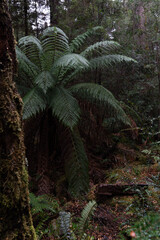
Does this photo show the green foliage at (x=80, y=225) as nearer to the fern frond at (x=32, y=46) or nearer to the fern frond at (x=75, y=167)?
the fern frond at (x=75, y=167)

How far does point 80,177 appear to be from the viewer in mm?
2961

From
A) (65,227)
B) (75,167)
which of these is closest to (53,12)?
(75,167)

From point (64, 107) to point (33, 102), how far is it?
1.48 feet

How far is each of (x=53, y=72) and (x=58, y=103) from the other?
70cm

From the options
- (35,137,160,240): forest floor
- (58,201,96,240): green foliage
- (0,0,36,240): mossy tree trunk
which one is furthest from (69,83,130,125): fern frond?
(0,0,36,240): mossy tree trunk

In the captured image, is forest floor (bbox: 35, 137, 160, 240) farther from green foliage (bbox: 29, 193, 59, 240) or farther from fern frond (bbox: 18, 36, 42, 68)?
fern frond (bbox: 18, 36, 42, 68)

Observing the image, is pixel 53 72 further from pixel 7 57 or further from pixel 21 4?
pixel 21 4

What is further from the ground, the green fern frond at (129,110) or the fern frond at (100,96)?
the fern frond at (100,96)

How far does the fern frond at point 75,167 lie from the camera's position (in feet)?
9.50

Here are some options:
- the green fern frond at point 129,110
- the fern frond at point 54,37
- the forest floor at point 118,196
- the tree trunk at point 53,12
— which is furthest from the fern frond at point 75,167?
the tree trunk at point 53,12

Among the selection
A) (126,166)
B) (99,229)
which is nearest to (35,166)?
(126,166)

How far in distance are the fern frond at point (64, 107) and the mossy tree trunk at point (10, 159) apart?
5.54ft

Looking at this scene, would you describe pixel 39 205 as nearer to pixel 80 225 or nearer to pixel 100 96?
pixel 80 225

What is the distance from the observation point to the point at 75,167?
303 cm
